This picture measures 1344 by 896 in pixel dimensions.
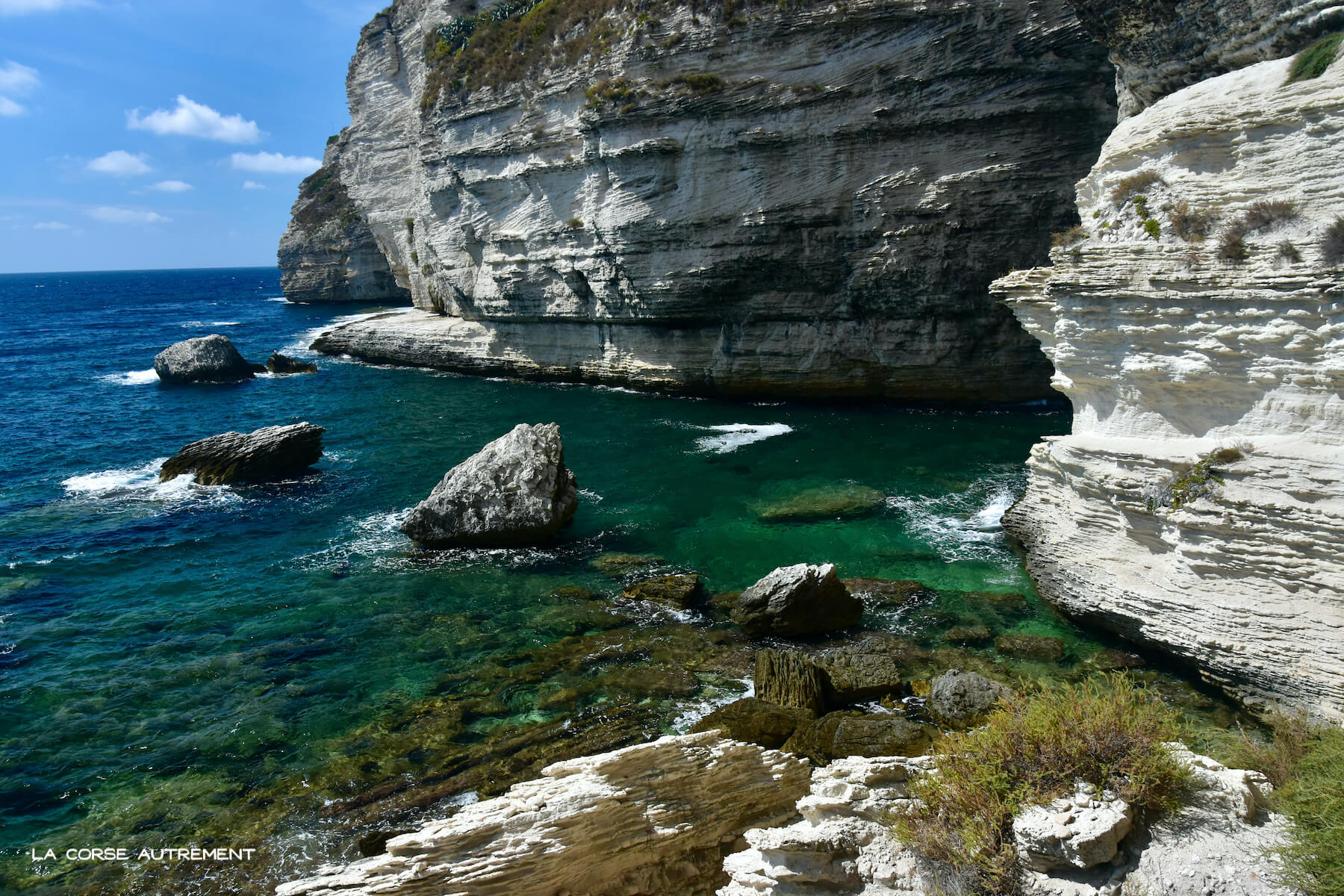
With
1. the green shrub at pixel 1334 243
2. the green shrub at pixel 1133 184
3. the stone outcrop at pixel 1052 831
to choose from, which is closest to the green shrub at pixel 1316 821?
the stone outcrop at pixel 1052 831

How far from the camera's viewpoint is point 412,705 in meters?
12.6

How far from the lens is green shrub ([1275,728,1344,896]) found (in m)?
5.85

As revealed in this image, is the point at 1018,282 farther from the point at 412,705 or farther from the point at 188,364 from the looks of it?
the point at 188,364

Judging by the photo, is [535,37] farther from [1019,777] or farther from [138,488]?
[1019,777]

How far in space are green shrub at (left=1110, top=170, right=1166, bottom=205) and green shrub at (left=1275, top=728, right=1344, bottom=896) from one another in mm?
10195

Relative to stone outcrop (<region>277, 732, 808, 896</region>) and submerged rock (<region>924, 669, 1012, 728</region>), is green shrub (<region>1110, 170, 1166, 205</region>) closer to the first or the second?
submerged rock (<region>924, 669, 1012, 728</region>)

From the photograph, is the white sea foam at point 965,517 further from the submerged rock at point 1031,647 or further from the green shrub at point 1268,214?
the green shrub at point 1268,214

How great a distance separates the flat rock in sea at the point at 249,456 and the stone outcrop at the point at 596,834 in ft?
65.2

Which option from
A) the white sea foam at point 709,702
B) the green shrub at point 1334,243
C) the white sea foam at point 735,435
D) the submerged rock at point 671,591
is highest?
the green shrub at point 1334,243

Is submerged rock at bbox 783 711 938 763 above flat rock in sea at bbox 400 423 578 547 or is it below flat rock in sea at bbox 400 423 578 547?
below

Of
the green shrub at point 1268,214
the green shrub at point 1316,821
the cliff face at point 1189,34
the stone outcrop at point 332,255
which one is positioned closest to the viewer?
the green shrub at point 1316,821

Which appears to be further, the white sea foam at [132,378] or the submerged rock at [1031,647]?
the white sea foam at [132,378]

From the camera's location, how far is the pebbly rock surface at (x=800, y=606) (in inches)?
575

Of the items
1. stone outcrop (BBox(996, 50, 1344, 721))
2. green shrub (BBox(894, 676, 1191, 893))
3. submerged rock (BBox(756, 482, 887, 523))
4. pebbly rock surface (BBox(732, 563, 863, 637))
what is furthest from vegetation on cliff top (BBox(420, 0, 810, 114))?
green shrub (BBox(894, 676, 1191, 893))
